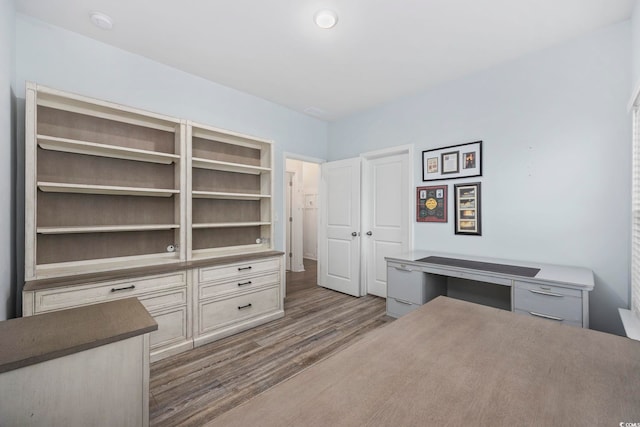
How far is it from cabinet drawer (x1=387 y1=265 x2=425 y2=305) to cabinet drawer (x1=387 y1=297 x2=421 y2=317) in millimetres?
49

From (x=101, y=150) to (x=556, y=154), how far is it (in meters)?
4.14

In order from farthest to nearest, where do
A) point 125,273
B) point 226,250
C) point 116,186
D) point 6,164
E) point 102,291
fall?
point 226,250 → point 116,186 → point 125,273 → point 102,291 → point 6,164

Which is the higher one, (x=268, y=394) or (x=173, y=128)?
(x=173, y=128)

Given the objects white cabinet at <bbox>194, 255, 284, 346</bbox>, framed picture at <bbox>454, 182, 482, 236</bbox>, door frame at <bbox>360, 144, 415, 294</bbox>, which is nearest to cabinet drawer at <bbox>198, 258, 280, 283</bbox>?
white cabinet at <bbox>194, 255, 284, 346</bbox>

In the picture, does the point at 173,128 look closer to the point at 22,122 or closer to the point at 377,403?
the point at 22,122

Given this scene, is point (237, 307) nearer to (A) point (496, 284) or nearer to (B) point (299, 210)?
(A) point (496, 284)

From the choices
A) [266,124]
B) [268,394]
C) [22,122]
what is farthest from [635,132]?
[22,122]

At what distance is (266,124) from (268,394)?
364 centimetres

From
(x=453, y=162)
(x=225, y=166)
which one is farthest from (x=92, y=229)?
(x=453, y=162)

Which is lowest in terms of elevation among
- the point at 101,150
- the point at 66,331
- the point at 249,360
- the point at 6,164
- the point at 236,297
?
the point at 249,360

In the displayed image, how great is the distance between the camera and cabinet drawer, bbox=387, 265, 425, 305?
9.59 ft

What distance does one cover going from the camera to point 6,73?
1.81 m

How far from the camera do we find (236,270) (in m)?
2.87

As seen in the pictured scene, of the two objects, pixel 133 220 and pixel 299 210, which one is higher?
pixel 299 210
